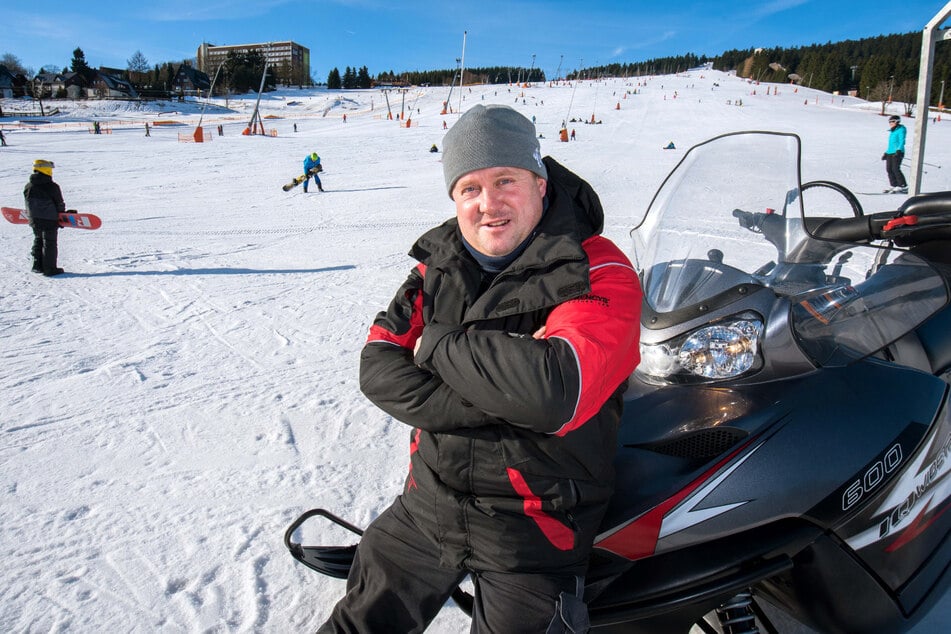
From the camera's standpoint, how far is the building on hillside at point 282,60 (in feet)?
281

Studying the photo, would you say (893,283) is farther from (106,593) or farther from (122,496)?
(122,496)

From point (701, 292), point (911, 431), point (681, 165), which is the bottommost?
point (911, 431)

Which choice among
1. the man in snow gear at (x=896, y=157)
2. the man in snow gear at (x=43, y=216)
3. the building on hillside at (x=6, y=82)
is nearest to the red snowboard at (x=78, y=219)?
the man in snow gear at (x=43, y=216)

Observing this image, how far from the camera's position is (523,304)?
4.99 feet

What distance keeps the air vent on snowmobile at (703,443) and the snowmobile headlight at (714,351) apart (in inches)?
7.7

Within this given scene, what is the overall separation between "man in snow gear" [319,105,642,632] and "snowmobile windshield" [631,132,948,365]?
20.1 inches

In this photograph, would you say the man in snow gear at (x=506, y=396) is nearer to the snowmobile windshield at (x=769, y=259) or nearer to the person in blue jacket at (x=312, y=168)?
the snowmobile windshield at (x=769, y=259)

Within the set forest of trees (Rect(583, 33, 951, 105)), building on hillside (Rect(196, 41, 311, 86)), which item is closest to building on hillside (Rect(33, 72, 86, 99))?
building on hillside (Rect(196, 41, 311, 86))

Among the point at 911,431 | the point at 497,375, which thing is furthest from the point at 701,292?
the point at 497,375

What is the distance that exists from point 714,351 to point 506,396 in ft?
2.43

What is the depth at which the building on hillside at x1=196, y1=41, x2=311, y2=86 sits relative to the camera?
281 feet

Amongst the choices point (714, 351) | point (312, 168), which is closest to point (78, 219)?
point (312, 168)

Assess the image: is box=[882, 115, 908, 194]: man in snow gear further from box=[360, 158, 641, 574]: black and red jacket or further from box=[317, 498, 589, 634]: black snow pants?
box=[317, 498, 589, 634]: black snow pants

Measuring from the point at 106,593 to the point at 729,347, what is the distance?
236 cm
